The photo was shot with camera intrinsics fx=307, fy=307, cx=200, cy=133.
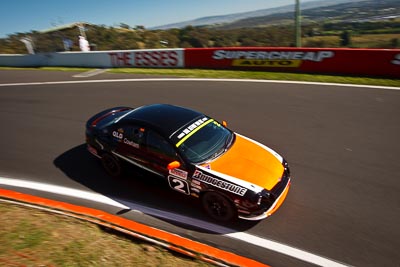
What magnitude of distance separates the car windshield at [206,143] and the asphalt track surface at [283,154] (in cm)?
86

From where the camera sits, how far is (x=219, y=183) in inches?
197

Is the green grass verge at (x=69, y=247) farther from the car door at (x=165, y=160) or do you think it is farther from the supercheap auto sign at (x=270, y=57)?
the supercheap auto sign at (x=270, y=57)

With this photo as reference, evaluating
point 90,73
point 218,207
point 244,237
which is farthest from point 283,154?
point 90,73

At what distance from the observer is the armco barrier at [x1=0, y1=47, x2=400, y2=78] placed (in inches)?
507

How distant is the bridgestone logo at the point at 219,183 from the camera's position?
4.90 metres

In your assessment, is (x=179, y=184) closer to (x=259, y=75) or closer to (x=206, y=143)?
(x=206, y=143)

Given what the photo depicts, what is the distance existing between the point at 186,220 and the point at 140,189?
4.28ft

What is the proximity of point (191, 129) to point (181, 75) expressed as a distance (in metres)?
10.2

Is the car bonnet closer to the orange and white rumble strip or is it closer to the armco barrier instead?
the orange and white rumble strip

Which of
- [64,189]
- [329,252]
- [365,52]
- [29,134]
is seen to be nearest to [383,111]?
[365,52]

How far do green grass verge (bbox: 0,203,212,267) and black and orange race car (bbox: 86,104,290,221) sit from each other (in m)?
1.23

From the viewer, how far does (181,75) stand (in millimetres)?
15391

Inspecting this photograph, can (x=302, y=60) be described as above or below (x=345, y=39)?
below

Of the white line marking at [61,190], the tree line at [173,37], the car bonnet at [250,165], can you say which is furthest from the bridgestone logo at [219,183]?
the tree line at [173,37]
